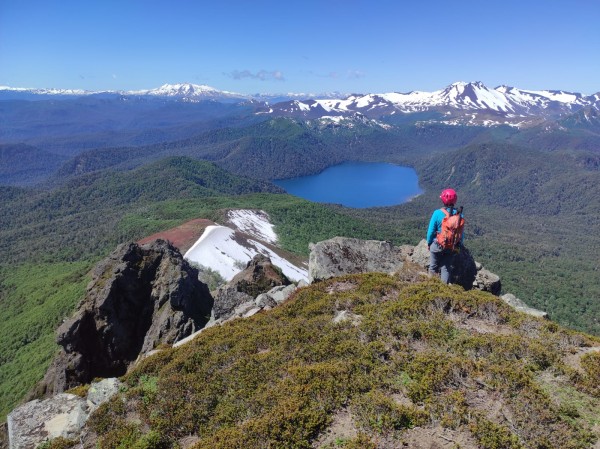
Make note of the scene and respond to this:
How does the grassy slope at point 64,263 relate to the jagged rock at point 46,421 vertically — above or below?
below

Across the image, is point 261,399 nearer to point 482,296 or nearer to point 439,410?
point 439,410

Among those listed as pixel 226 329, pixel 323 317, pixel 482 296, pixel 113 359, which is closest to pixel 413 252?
pixel 482 296

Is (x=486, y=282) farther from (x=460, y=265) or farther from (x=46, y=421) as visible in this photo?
(x=46, y=421)

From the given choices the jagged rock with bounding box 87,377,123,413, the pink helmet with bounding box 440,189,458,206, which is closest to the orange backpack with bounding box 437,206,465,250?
the pink helmet with bounding box 440,189,458,206

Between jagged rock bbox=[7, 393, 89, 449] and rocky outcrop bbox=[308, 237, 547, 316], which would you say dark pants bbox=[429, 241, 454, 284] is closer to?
rocky outcrop bbox=[308, 237, 547, 316]

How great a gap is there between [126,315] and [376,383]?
2433 centimetres

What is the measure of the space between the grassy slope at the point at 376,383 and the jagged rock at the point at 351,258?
23.9ft

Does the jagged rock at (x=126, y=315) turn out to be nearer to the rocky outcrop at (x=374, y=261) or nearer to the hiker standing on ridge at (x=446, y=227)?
the rocky outcrop at (x=374, y=261)

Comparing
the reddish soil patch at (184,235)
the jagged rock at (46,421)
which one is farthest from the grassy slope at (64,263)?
the jagged rock at (46,421)

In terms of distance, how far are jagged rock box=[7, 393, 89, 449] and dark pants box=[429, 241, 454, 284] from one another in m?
13.3

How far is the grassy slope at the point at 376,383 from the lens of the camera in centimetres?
836

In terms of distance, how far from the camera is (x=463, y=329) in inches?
477

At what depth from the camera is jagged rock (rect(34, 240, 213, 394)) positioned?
25.2 metres

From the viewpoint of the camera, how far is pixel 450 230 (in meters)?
14.4
